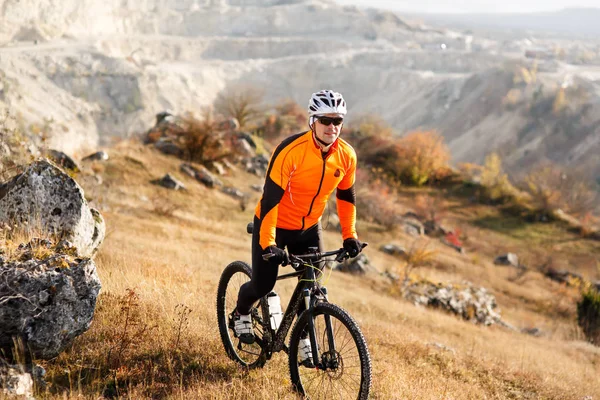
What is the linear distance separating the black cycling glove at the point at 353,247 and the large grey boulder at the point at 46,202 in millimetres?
2855

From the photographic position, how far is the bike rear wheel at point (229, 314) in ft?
17.8

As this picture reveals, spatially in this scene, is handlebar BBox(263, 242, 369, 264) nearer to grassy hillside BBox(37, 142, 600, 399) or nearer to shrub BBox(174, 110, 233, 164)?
grassy hillside BBox(37, 142, 600, 399)

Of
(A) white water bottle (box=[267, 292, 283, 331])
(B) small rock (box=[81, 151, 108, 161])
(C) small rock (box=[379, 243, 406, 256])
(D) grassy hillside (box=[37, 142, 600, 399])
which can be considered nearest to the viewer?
(D) grassy hillside (box=[37, 142, 600, 399])

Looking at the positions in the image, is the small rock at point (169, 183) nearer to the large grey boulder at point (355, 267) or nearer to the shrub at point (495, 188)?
the large grey boulder at point (355, 267)

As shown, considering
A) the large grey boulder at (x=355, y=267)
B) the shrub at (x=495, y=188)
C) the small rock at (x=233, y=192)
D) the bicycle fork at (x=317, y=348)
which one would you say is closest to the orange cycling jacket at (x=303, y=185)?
the bicycle fork at (x=317, y=348)

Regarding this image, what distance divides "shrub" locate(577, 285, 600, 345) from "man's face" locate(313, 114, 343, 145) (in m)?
16.0

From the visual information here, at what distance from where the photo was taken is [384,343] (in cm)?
812

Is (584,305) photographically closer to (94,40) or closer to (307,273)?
(307,273)

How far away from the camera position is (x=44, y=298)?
430 cm

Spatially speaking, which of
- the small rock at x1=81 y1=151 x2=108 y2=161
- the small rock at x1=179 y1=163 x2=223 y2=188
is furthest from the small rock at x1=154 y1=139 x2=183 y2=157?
the small rock at x1=81 y1=151 x2=108 y2=161

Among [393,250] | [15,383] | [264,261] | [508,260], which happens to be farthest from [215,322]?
[508,260]

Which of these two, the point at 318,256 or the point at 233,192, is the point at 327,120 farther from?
the point at 233,192

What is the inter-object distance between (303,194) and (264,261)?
2.29ft

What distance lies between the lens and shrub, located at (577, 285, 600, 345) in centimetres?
1722
